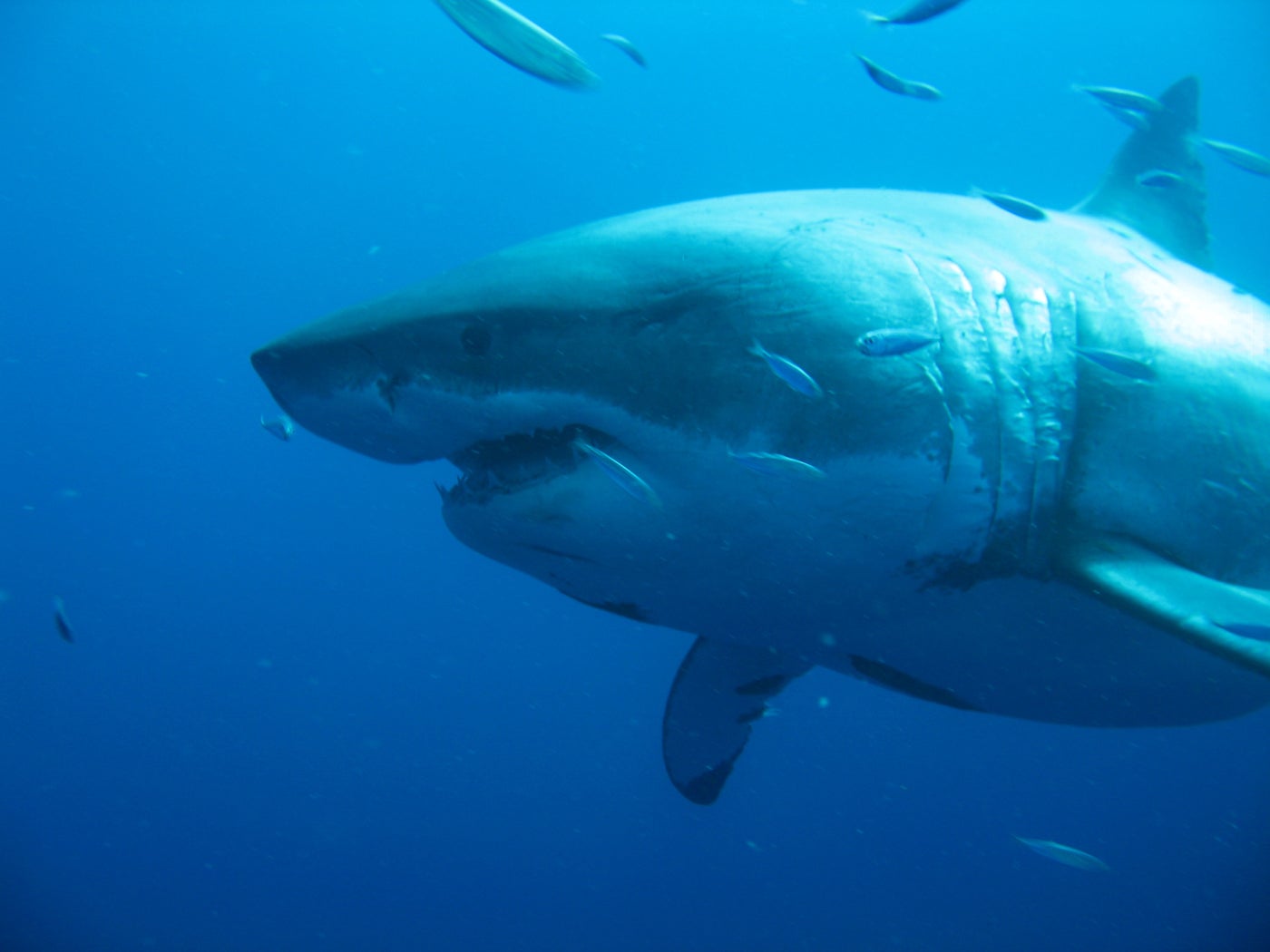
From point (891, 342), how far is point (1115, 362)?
807mm

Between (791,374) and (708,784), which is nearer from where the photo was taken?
(791,374)

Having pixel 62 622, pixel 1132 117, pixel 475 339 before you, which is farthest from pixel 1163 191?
pixel 62 622

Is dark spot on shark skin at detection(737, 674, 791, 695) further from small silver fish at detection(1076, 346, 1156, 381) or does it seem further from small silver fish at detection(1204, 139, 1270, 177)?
small silver fish at detection(1204, 139, 1270, 177)

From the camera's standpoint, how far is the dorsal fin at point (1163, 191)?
400 centimetres

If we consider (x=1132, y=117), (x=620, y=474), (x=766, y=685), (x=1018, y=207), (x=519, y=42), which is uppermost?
(x=1132, y=117)

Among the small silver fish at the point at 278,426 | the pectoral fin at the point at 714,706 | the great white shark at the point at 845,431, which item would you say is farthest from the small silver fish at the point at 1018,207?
the small silver fish at the point at 278,426

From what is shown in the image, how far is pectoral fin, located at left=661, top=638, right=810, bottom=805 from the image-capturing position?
3.96 m

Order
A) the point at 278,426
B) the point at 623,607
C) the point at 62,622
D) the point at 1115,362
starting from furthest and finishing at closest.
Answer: the point at 62,622
the point at 278,426
the point at 623,607
the point at 1115,362

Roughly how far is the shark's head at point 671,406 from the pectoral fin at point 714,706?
70.3 inches

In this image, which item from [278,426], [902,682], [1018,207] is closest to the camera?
[902,682]

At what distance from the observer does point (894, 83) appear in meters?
4.30

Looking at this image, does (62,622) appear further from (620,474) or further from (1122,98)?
(1122,98)

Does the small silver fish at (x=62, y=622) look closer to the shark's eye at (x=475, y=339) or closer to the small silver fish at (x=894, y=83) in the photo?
the shark's eye at (x=475, y=339)

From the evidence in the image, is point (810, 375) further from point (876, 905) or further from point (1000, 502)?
point (876, 905)
